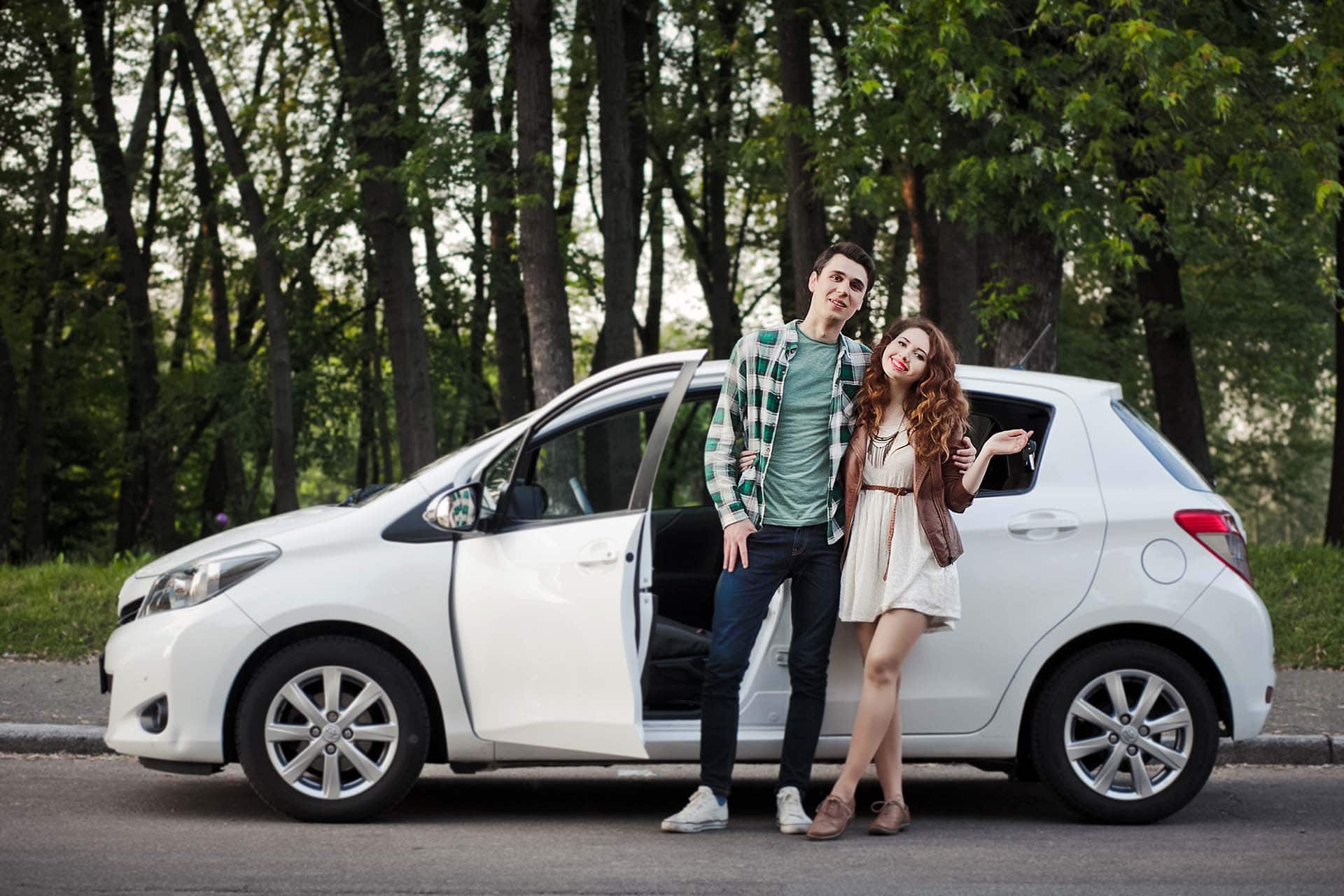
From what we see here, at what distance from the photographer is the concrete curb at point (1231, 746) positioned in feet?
25.8

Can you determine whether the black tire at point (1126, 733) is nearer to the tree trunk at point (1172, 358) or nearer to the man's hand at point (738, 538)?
the man's hand at point (738, 538)

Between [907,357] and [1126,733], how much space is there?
1734mm

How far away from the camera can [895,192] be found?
16.6 meters

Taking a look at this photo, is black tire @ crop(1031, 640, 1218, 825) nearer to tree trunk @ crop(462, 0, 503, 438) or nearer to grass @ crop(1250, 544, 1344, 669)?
grass @ crop(1250, 544, 1344, 669)

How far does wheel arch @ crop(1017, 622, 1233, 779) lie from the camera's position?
612cm

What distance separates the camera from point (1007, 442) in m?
5.52

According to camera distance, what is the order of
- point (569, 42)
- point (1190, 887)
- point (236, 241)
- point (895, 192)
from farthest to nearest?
1. point (236, 241)
2. point (569, 42)
3. point (895, 192)
4. point (1190, 887)

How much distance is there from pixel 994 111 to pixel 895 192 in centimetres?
549

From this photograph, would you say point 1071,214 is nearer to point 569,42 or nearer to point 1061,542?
point 1061,542

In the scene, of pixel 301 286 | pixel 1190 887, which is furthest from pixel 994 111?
pixel 301 286

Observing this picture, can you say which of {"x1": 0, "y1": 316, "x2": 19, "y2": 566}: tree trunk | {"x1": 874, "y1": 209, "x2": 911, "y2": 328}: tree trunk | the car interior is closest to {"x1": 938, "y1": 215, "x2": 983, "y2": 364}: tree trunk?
{"x1": 874, "y1": 209, "x2": 911, "y2": 328}: tree trunk

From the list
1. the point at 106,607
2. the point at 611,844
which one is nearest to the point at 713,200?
the point at 106,607

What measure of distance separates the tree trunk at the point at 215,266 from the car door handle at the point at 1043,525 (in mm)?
18101

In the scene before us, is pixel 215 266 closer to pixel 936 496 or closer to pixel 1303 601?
pixel 1303 601
